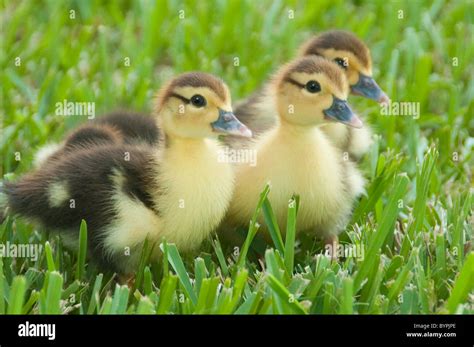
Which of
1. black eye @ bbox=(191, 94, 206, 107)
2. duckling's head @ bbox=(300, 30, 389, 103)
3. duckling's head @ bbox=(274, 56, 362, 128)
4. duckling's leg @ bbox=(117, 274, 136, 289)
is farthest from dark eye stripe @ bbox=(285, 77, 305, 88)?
duckling's leg @ bbox=(117, 274, 136, 289)

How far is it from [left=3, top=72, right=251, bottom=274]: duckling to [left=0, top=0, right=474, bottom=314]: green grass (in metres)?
0.06

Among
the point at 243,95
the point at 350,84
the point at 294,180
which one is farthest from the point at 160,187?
the point at 243,95

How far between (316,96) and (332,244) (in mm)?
396

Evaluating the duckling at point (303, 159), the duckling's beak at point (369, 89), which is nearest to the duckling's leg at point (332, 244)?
the duckling at point (303, 159)

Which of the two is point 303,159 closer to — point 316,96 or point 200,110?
point 316,96

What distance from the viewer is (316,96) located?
248cm

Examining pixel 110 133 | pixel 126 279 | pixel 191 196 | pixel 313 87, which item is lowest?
pixel 126 279

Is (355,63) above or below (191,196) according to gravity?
above

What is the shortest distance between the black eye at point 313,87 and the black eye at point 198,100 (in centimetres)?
29

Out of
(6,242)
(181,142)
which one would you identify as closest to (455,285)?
(181,142)

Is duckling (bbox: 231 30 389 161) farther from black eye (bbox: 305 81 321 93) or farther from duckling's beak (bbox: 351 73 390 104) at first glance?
black eye (bbox: 305 81 321 93)

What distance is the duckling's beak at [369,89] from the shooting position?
2877 millimetres

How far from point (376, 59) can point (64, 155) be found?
1.65m

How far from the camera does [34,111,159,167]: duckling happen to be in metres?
2.63
